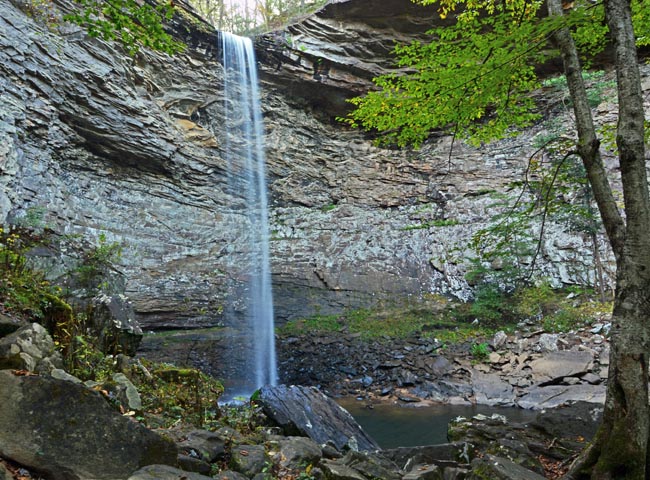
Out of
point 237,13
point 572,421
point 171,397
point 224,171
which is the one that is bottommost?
point 572,421

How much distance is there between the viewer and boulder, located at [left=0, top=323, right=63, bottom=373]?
2863mm

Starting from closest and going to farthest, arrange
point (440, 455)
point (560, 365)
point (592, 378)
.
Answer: point (440, 455), point (592, 378), point (560, 365)

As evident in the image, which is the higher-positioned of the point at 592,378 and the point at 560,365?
the point at 560,365

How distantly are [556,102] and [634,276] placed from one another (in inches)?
726

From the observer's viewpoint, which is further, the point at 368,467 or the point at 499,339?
the point at 499,339

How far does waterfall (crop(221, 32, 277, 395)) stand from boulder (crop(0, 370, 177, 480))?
1367cm

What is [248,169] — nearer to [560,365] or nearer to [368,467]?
[560,365]

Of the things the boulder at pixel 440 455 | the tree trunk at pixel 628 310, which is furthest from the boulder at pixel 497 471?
the boulder at pixel 440 455

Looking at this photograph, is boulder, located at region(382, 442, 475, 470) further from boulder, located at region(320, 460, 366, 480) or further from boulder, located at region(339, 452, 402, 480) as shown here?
boulder, located at region(320, 460, 366, 480)

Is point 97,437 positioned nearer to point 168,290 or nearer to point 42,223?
point 42,223

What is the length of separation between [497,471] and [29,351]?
3670 mm

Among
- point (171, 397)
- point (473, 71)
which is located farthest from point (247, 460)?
point (473, 71)

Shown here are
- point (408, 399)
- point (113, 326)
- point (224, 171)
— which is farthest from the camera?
point (224, 171)

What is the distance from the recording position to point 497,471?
3123 mm
